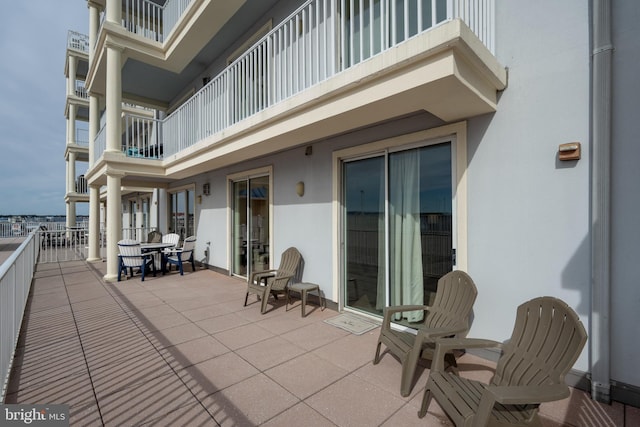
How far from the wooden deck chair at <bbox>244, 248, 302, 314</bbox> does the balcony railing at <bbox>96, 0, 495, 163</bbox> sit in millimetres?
2591

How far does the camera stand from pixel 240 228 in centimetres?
741

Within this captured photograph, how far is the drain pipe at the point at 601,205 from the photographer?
248 cm

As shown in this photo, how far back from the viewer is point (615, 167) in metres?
2.49

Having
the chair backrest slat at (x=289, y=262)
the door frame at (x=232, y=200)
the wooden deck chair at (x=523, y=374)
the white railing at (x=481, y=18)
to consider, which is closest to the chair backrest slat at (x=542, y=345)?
the wooden deck chair at (x=523, y=374)

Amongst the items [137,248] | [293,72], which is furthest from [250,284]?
[137,248]

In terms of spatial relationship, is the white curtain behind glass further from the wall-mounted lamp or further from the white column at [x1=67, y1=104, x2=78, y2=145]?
the white column at [x1=67, y1=104, x2=78, y2=145]

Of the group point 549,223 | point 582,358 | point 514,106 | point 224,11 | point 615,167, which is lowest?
point 582,358

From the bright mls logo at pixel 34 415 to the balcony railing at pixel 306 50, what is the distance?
4.02 m

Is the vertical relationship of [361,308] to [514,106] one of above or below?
below

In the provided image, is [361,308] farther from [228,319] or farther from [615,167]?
[615,167]

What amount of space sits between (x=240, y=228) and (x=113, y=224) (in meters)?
3.03

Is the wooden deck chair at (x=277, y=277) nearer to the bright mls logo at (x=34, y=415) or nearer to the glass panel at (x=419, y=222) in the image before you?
the glass panel at (x=419, y=222)

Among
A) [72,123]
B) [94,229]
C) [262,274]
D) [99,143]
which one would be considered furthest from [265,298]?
[72,123]

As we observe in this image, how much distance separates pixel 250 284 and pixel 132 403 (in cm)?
269
